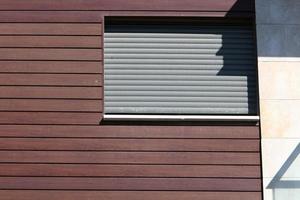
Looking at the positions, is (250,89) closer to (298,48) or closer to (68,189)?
(298,48)

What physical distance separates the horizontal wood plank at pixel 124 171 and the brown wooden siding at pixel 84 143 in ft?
0.03

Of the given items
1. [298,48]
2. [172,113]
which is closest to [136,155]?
[172,113]

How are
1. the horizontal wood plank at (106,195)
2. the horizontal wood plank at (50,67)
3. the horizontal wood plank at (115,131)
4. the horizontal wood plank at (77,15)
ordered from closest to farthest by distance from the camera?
the horizontal wood plank at (106,195)
the horizontal wood plank at (115,131)
the horizontal wood plank at (50,67)
the horizontal wood plank at (77,15)

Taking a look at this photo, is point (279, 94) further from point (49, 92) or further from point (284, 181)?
point (49, 92)

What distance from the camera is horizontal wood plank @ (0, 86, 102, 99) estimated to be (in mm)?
7195

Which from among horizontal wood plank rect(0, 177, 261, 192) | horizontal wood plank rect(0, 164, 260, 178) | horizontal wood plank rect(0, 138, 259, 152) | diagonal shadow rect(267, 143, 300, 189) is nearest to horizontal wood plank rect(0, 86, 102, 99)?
horizontal wood plank rect(0, 138, 259, 152)

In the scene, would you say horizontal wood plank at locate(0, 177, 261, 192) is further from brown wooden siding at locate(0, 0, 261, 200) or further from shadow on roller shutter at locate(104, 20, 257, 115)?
shadow on roller shutter at locate(104, 20, 257, 115)

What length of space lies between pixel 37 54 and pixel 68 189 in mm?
1511

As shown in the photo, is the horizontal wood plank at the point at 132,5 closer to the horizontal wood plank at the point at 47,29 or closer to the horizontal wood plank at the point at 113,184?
the horizontal wood plank at the point at 47,29

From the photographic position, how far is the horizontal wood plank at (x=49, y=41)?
731 cm

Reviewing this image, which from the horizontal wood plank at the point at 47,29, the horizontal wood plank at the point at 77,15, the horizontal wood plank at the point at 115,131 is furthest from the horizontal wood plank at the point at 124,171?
the horizontal wood plank at the point at 77,15

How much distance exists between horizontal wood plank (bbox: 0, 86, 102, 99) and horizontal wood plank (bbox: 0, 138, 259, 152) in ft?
1.53

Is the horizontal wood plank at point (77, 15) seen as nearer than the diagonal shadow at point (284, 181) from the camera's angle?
No

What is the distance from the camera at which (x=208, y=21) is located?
747cm
